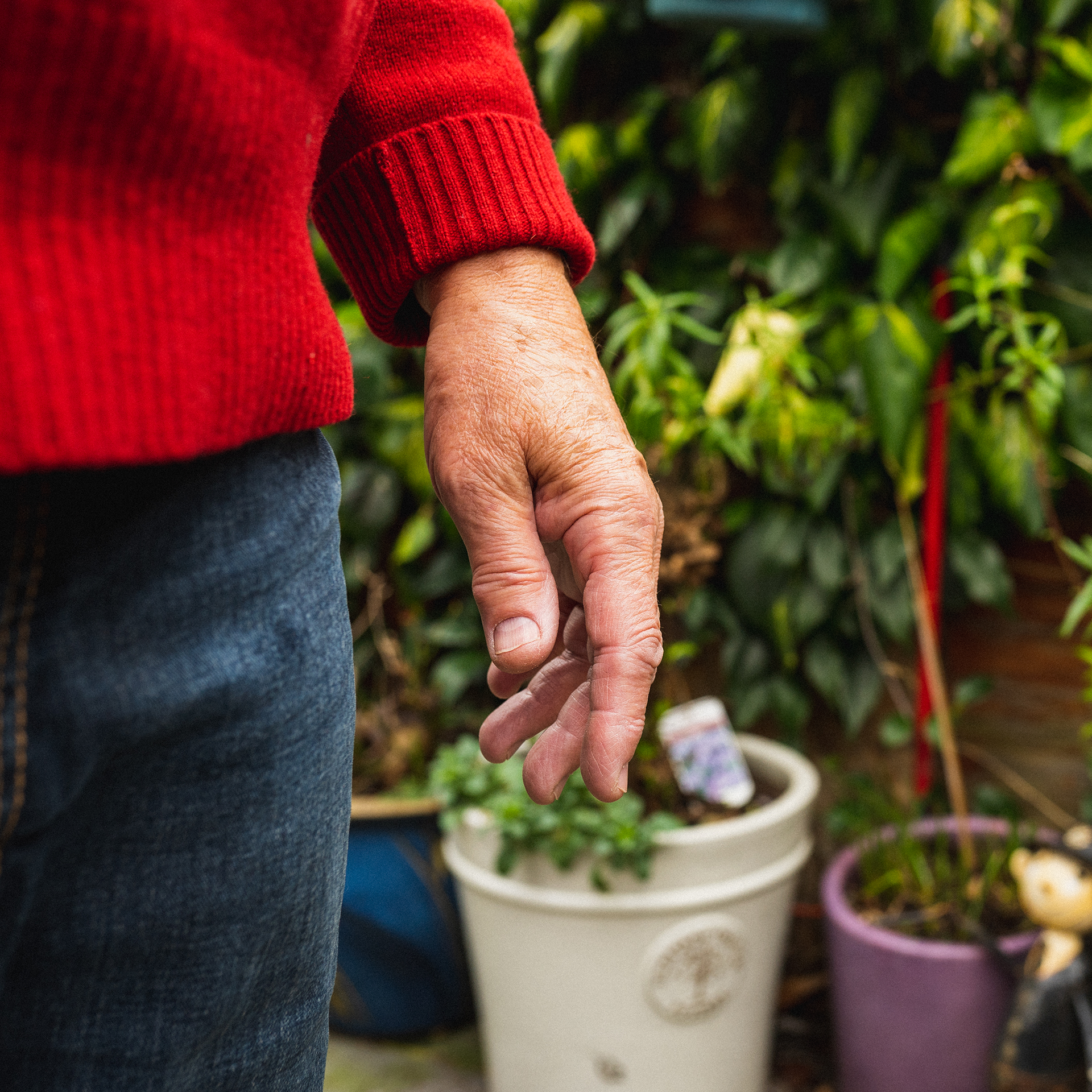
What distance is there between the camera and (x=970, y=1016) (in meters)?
1.38

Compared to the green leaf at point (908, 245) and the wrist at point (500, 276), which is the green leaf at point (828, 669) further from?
the wrist at point (500, 276)

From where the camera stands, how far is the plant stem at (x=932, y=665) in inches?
62.0

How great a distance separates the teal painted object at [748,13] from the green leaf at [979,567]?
32.2 inches

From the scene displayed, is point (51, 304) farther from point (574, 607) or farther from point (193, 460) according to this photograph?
point (574, 607)

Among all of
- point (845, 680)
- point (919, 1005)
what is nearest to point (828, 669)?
point (845, 680)

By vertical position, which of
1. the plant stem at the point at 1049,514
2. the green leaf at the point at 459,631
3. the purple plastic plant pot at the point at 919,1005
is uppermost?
the plant stem at the point at 1049,514

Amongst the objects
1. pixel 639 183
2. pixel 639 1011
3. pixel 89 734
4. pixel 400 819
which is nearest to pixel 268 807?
pixel 89 734

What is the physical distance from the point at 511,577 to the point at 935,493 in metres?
1.25

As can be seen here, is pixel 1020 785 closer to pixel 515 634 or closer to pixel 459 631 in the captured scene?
pixel 459 631

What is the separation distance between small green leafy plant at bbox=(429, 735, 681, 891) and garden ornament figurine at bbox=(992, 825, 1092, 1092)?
0.48m

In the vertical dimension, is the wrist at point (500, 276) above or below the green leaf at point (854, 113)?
above

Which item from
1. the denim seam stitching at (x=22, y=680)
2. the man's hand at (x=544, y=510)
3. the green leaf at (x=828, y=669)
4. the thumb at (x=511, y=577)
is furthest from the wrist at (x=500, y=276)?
the green leaf at (x=828, y=669)

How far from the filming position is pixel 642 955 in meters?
1.42

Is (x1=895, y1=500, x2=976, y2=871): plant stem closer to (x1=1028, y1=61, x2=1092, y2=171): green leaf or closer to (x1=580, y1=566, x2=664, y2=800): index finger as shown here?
(x1=1028, y1=61, x2=1092, y2=171): green leaf
